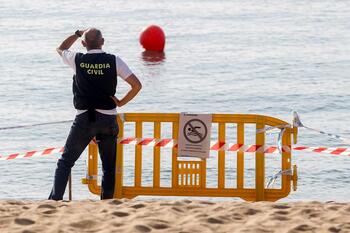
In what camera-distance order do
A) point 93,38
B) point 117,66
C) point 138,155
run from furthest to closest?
point 138,155
point 117,66
point 93,38

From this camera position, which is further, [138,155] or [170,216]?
[138,155]

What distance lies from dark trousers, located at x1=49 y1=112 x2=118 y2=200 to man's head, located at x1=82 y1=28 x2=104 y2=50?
70 cm

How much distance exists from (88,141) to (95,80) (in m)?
0.66

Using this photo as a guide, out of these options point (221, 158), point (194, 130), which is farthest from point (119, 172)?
point (221, 158)

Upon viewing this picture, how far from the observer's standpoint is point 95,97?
12211mm

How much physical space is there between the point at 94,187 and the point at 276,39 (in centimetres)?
2140

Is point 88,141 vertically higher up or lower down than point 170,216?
higher up

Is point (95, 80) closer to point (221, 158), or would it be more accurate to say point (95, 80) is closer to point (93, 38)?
point (93, 38)

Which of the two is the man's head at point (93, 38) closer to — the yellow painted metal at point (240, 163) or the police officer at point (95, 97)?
the police officer at point (95, 97)

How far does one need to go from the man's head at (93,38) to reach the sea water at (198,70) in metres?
4.06

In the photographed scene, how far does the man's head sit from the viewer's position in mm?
12031

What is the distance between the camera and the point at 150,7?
45.6m

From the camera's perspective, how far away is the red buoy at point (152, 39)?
32.6m

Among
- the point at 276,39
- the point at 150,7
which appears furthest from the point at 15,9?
the point at 276,39
